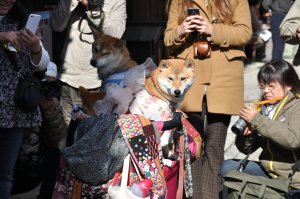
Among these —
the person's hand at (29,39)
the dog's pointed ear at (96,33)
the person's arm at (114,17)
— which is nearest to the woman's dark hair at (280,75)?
the dog's pointed ear at (96,33)

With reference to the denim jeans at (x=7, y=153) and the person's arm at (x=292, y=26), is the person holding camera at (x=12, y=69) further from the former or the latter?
the person's arm at (x=292, y=26)

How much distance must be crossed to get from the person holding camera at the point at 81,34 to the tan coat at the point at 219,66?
0.69 meters

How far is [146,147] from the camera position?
395 cm

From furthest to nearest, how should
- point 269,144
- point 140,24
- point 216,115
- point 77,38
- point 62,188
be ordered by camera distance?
point 140,24 < point 77,38 < point 216,115 < point 269,144 < point 62,188

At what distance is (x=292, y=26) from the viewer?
5066 mm

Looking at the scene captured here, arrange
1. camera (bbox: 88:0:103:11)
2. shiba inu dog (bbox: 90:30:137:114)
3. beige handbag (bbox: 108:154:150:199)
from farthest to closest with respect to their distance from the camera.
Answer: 1. camera (bbox: 88:0:103:11)
2. shiba inu dog (bbox: 90:30:137:114)
3. beige handbag (bbox: 108:154:150:199)

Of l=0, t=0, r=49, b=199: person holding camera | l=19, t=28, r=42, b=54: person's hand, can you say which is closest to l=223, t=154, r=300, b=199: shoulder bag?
l=0, t=0, r=49, b=199: person holding camera

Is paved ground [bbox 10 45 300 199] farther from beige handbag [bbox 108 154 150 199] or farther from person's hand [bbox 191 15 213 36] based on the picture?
beige handbag [bbox 108 154 150 199]

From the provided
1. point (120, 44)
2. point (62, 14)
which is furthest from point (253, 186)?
point (62, 14)

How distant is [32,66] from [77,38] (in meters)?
1.20

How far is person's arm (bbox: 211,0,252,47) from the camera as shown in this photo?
16.8 ft

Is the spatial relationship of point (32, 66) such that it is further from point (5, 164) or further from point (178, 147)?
point (178, 147)

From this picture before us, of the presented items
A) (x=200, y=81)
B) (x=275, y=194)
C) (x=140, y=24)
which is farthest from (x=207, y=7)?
(x=140, y=24)

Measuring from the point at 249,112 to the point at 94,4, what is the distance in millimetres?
1624
